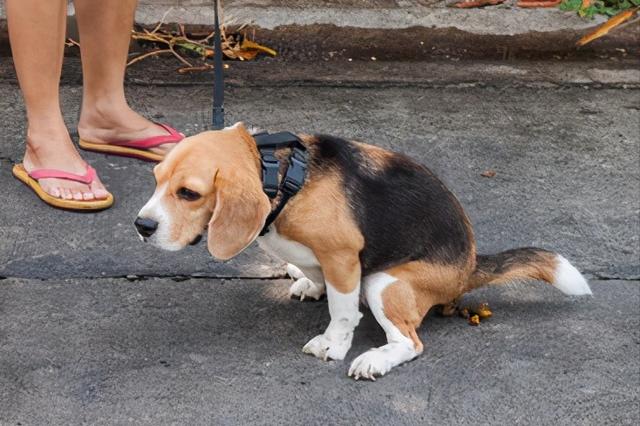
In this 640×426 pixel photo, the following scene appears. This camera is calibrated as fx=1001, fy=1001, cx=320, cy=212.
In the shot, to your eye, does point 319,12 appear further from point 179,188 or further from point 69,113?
point 179,188

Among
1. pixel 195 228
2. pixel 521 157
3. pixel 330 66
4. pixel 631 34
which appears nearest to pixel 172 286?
pixel 195 228

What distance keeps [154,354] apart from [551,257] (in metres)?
1.33

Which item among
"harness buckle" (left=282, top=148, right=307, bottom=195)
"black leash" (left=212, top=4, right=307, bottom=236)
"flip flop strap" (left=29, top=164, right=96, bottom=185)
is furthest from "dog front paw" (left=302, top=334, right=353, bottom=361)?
"flip flop strap" (left=29, top=164, right=96, bottom=185)

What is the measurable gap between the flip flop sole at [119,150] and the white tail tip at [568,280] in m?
1.83

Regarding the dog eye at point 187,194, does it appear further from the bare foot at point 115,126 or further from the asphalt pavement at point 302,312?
the bare foot at point 115,126

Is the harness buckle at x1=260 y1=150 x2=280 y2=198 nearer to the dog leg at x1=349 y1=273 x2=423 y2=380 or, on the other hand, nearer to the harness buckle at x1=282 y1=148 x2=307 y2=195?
the harness buckle at x1=282 y1=148 x2=307 y2=195

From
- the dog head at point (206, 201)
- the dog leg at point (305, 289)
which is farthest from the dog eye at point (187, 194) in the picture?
the dog leg at point (305, 289)

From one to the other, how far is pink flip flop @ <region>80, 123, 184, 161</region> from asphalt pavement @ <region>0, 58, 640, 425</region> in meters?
0.05

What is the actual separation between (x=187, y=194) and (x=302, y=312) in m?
0.80

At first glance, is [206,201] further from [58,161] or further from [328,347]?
[58,161]

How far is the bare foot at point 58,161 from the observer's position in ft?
12.8

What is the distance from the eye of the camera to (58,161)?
3.97m

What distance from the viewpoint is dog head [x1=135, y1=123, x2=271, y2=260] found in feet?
9.09

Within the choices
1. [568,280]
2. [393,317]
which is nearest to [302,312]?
[393,317]
